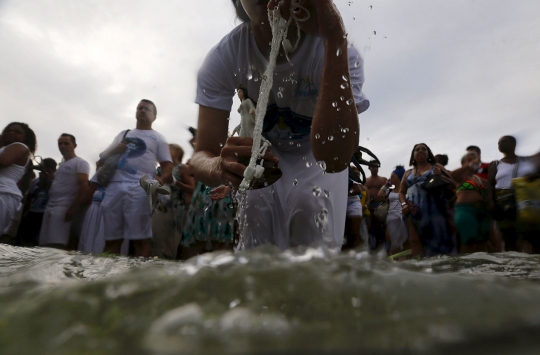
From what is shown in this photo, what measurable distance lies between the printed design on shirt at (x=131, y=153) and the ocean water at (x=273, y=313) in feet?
8.27

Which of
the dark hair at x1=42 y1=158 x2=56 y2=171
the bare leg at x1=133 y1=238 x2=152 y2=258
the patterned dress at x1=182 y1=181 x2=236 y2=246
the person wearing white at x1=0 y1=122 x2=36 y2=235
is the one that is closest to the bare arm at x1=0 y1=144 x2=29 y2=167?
the person wearing white at x1=0 y1=122 x2=36 y2=235

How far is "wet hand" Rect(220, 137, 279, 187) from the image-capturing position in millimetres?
1189

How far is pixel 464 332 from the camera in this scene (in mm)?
345

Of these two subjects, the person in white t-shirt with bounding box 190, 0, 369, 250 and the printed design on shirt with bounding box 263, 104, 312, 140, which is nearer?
the person in white t-shirt with bounding box 190, 0, 369, 250

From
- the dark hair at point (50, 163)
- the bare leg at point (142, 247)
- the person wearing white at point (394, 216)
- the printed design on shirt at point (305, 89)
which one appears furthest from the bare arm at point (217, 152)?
the person wearing white at point (394, 216)

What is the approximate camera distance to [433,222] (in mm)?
3070

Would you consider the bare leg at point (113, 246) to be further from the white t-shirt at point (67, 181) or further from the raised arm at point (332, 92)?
the raised arm at point (332, 92)

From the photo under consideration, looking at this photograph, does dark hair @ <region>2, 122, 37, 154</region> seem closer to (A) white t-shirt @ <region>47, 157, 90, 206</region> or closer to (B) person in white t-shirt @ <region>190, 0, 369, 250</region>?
(A) white t-shirt @ <region>47, 157, 90, 206</region>

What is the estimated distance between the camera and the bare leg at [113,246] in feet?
9.91

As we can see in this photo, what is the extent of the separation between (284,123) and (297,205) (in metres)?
0.30

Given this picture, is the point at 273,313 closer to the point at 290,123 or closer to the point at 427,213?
the point at 290,123

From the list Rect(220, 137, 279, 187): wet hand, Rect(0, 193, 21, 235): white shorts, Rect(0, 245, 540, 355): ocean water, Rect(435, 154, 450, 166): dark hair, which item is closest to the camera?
Rect(0, 245, 540, 355): ocean water

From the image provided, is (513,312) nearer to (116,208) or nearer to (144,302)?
(144,302)

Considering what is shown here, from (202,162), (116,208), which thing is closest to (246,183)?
(202,162)
